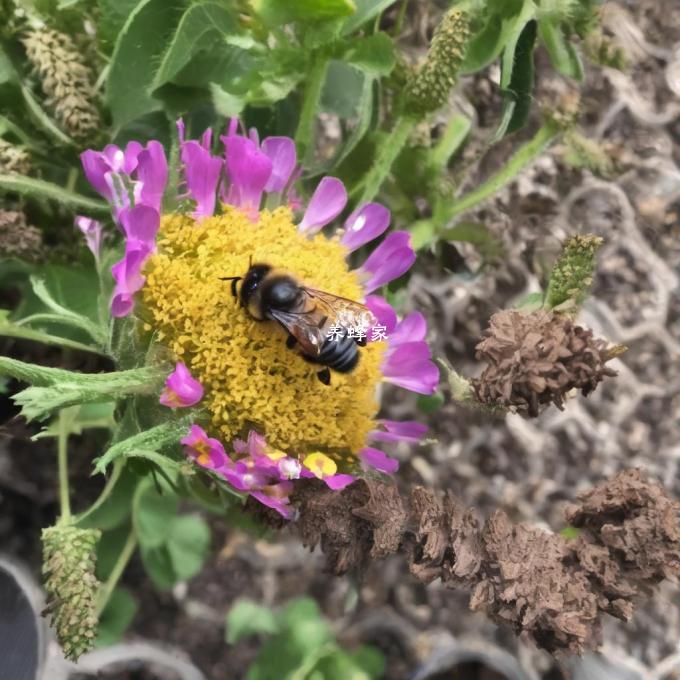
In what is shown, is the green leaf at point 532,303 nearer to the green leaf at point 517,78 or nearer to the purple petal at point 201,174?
the green leaf at point 517,78

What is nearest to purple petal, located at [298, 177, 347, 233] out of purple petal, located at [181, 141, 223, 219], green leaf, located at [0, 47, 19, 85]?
purple petal, located at [181, 141, 223, 219]

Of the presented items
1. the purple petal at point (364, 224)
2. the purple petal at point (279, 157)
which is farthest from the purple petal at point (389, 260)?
the purple petal at point (279, 157)

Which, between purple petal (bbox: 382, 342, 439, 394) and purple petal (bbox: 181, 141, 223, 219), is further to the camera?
purple petal (bbox: 382, 342, 439, 394)

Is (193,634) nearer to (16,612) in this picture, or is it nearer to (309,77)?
(16,612)

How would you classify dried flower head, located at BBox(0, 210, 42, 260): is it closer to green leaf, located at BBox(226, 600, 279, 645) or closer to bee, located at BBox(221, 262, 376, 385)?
bee, located at BBox(221, 262, 376, 385)

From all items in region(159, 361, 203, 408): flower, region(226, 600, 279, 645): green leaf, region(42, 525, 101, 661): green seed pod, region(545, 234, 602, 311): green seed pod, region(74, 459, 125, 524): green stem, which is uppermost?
region(545, 234, 602, 311): green seed pod

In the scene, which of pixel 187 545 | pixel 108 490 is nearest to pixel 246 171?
pixel 108 490
